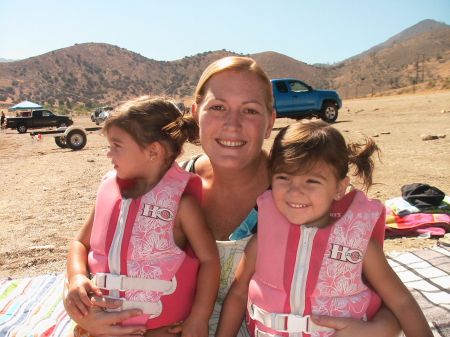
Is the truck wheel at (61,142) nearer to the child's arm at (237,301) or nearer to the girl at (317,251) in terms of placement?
the child's arm at (237,301)

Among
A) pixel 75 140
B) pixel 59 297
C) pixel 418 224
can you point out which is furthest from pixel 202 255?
pixel 75 140

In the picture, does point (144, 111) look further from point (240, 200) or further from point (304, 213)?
point (304, 213)

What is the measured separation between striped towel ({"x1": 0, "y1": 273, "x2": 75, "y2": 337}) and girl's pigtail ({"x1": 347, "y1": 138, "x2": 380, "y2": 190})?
1662 millimetres

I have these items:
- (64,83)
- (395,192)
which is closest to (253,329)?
(395,192)

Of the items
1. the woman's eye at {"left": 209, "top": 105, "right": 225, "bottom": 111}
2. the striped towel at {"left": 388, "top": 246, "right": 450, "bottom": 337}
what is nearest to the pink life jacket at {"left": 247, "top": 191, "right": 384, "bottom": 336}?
the woman's eye at {"left": 209, "top": 105, "right": 225, "bottom": 111}

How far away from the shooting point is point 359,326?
192 cm

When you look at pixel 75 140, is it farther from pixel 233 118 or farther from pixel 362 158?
pixel 362 158

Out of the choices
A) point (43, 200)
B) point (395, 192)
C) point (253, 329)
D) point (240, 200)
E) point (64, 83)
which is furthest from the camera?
point (64, 83)

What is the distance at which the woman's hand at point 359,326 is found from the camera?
189 cm

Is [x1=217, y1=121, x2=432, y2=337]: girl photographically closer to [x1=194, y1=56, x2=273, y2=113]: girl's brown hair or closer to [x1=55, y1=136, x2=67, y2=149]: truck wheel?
[x1=194, y1=56, x2=273, y2=113]: girl's brown hair

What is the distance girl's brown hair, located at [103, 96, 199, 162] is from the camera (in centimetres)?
236

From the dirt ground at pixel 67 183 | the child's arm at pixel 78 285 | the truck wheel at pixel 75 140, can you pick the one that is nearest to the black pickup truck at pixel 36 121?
the dirt ground at pixel 67 183

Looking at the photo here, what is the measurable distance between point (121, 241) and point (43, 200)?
6065mm

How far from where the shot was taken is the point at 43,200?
7746 mm
